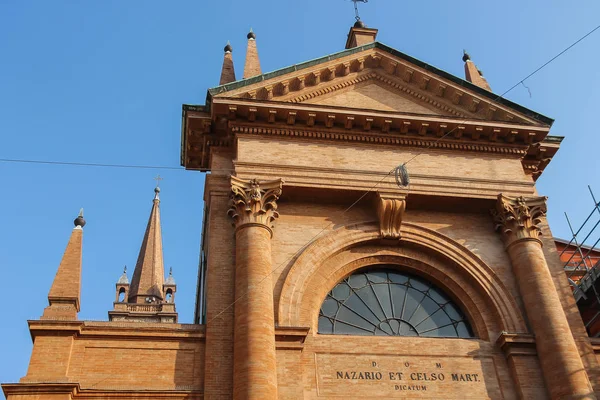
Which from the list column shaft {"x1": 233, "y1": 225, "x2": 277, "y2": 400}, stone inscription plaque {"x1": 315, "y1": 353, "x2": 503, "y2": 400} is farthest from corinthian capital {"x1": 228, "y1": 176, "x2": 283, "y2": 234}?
stone inscription plaque {"x1": 315, "y1": 353, "x2": 503, "y2": 400}

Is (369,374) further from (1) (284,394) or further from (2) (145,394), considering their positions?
(2) (145,394)

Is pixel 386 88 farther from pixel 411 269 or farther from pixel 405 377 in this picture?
pixel 405 377

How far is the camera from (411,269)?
16.2 metres

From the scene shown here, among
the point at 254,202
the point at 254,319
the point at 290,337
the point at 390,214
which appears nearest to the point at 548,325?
the point at 390,214

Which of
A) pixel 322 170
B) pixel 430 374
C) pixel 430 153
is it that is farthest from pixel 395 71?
pixel 430 374

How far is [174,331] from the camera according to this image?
539 inches

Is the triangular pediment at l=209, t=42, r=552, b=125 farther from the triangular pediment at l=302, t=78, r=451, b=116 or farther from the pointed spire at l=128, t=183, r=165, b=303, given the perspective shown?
the pointed spire at l=128, t=183, r=165, b=303

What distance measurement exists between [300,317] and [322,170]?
4.05 metres

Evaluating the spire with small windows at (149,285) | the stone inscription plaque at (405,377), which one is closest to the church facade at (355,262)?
the stone inscription plaque at (405,377)

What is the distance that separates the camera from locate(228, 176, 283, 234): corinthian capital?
15.0 m

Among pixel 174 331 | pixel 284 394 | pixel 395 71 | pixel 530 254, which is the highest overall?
pixel 395 71

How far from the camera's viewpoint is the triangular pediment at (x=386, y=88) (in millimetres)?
17906

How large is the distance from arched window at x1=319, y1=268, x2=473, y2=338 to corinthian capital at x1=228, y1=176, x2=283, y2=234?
251 cm

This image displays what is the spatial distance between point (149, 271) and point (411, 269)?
46322 mm
